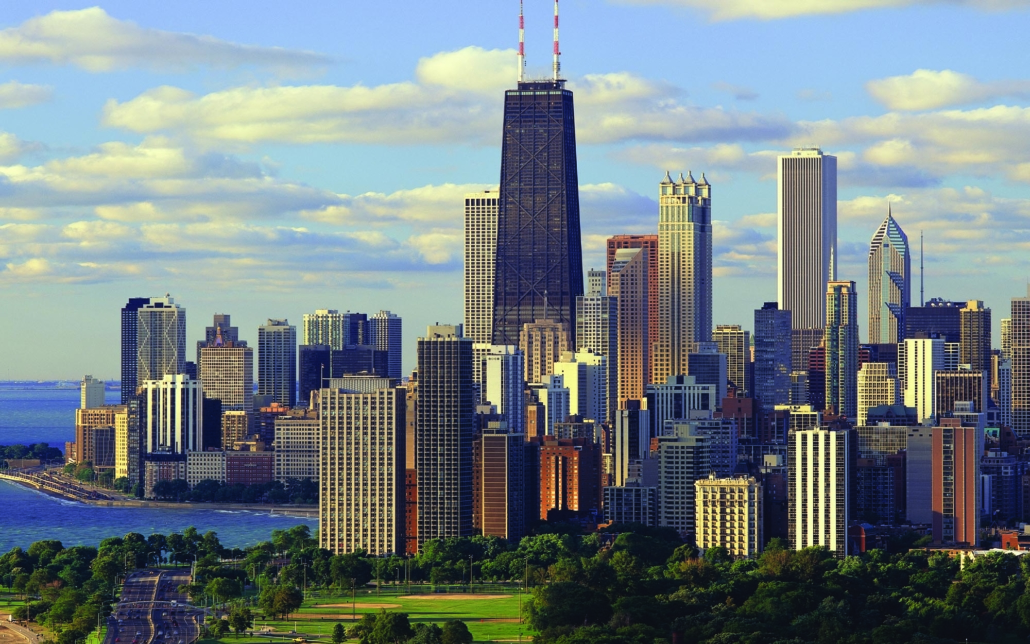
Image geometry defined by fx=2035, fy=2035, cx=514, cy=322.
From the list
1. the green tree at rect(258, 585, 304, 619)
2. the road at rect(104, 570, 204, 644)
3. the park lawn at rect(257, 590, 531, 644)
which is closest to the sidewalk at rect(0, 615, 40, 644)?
the road at rect(104, 570, 204, 644)

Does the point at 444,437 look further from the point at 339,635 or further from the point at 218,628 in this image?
the point at 339,635

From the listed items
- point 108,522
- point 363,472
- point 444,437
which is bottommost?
point 108,522

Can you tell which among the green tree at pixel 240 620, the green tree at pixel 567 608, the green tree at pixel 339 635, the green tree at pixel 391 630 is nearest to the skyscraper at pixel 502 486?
the green tree at pixel 567 608

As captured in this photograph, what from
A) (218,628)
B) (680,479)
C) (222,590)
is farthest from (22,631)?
(680,479)

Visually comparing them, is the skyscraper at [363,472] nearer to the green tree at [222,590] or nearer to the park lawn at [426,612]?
the park lawn at [426,612]

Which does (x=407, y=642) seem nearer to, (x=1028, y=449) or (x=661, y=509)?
(x=661, y=509)
